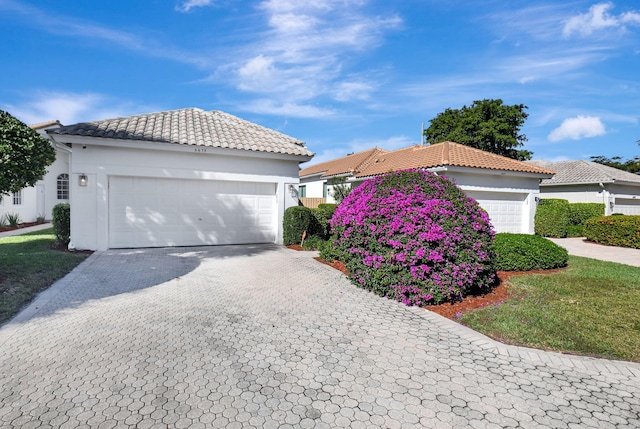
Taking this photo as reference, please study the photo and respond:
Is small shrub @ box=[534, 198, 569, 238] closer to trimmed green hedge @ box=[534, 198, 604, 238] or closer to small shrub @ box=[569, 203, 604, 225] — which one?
trimmed green hedge @ box=[534, 198, 604, 238]

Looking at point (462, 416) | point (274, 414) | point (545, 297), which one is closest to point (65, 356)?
point (274, 414)

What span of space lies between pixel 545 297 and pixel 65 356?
301 inches

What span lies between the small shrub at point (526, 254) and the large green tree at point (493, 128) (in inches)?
1031

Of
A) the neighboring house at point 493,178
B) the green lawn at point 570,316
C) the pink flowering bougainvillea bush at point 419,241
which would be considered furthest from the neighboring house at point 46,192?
the green lawn at point 570,316

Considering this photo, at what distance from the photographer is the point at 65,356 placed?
3.74 meters

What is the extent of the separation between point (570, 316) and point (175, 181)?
11053 mm

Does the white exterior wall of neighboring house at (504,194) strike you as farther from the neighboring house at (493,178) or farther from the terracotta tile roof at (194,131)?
the terracotta tile roof at (194,131)

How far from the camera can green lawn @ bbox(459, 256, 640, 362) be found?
4387 mm

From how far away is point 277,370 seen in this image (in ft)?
11.6

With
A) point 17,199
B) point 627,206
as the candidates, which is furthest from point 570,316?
point 17,199

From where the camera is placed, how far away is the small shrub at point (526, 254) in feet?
28.2

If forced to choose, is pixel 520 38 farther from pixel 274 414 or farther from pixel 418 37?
pixel 274 414

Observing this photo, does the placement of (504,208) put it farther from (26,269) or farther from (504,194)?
(26,269)

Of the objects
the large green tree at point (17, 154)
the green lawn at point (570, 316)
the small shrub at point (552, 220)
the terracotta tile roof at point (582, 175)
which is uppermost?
the terracotta tile roof at point (582, 175)
